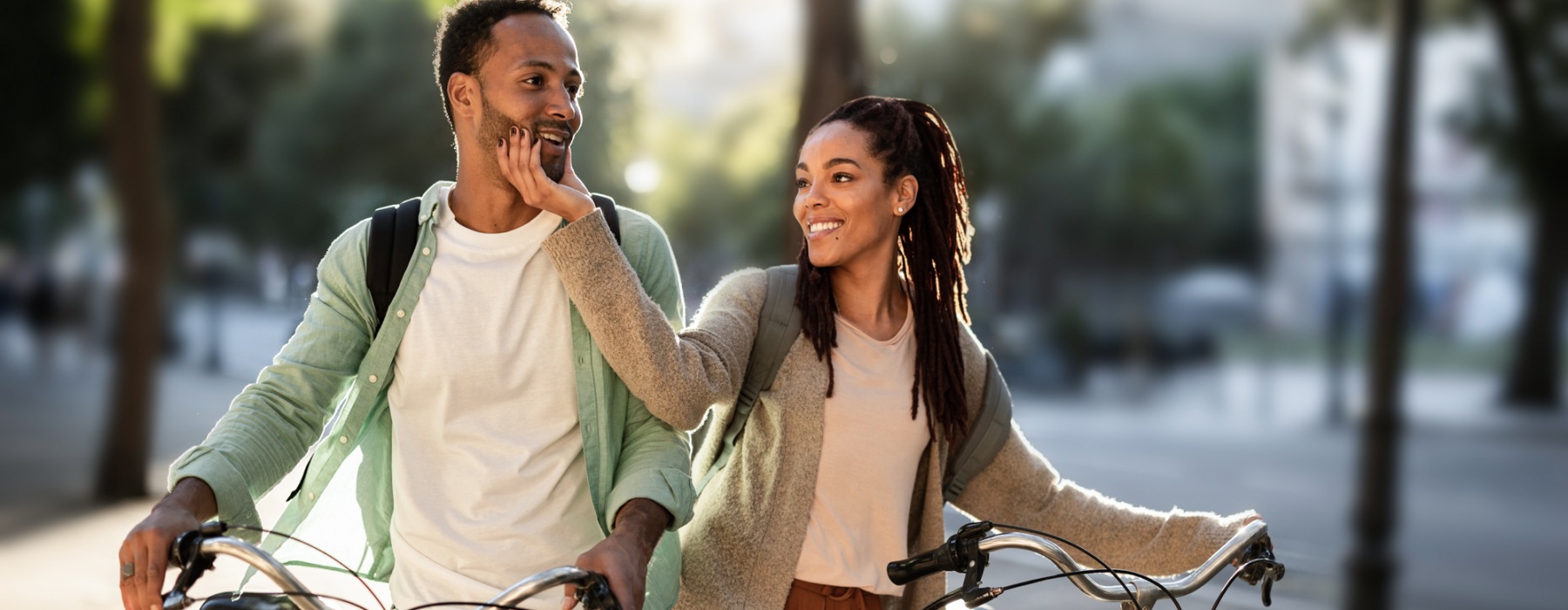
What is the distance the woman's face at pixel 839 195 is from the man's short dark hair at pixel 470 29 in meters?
0.56

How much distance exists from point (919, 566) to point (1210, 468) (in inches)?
772

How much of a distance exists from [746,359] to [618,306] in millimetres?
429

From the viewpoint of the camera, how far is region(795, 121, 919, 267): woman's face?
3.18 metres

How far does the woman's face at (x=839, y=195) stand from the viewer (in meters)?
3.18

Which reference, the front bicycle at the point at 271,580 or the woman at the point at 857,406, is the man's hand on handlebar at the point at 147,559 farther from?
the woman at the point at 857,406

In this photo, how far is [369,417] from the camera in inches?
121

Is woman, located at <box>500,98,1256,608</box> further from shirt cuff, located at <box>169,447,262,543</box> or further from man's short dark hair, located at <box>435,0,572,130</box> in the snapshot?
shirt cuff, located at <box>169,447,262,543</box>

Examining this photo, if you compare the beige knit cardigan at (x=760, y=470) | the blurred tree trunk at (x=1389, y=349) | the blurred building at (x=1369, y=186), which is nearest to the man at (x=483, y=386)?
the beige knit cardigan at (x=760, y=470)

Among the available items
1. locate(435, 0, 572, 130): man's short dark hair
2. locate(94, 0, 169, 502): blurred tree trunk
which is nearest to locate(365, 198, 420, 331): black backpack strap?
locate(435, 0, 572, 130): man's short dark hair

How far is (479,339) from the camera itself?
2.95 m

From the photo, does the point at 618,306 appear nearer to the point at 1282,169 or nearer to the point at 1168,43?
the point at 1282,169

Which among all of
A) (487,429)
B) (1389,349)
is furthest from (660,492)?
(1389,349)

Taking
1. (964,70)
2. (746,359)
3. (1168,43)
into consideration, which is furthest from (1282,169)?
(746,359)

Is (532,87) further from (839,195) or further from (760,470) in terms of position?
(760,470)
